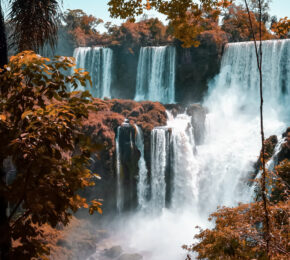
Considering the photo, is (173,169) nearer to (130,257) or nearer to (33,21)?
(130,257)

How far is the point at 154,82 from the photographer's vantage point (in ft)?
93.5

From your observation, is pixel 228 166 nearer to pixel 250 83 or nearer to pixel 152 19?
pixel 250 83

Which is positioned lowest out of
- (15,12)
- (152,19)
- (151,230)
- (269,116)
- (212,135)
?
(151,230)

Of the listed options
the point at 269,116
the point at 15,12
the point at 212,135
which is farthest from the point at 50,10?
the point at 269,116

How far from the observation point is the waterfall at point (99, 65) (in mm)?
31156

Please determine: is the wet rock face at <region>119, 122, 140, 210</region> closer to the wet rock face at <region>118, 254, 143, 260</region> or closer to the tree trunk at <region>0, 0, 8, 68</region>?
the wet rock face at <region>118, 254, 143, 260</region>

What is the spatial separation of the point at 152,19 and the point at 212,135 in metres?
18.8

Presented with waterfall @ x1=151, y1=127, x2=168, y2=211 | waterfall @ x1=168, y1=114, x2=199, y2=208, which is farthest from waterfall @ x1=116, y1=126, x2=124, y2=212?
waterfall @ x1=168, y1=114, x2=199, y2=208

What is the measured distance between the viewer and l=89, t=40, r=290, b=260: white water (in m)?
16.2

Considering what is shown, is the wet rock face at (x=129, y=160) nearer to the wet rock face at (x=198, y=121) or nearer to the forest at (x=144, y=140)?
the forest at (x=144, y=140)

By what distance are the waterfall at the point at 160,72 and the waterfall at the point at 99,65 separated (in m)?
4.49

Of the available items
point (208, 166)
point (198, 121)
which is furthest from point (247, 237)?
point (198, 121)

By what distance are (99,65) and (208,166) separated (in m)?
18.3

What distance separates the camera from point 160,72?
2823 cm
